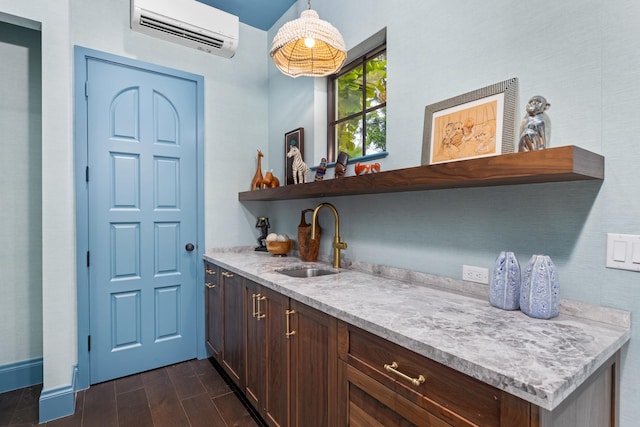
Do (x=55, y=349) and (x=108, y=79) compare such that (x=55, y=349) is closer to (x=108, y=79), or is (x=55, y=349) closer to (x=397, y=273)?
(x=108, y=79)

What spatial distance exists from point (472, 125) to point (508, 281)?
697mm

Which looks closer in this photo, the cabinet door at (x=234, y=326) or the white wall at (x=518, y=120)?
the white wall at (x=518, y=120)

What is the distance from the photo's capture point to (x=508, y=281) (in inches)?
46.1

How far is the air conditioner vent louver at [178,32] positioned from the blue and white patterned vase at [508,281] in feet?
8.60

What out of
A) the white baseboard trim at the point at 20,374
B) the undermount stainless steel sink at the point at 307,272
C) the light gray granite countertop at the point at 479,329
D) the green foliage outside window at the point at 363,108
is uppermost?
the green foliage outside window at the point at 363,108

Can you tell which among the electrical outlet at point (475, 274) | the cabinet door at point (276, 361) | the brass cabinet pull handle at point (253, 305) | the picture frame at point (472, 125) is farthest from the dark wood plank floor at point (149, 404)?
the picture frame at point (472, 125)

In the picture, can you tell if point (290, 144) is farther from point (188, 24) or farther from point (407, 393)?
point (407, 393)

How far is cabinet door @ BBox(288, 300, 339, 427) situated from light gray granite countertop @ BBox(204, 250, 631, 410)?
0.08 m

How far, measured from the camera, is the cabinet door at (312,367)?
4.09 ft

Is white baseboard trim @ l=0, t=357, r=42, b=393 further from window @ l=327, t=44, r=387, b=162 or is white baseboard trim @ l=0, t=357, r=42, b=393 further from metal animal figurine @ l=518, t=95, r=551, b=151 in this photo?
→ metal animal figurine @ l=518, t=95, r=551, b=151

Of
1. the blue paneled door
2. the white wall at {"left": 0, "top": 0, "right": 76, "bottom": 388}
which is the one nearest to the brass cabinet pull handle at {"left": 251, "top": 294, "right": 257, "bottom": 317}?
the blue paneled door

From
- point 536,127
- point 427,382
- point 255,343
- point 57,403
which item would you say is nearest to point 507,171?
point 536,127

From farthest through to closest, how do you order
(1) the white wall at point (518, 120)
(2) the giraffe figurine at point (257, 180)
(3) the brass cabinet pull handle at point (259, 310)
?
(2) the giraffe figurine at point (257, 180)
(3) the brass cabinet pull handle at point (259, 310)
(1) the white wall at point (518, 120)

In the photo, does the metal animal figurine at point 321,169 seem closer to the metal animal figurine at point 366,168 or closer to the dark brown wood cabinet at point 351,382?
the metal animal figurine at point 366,168
